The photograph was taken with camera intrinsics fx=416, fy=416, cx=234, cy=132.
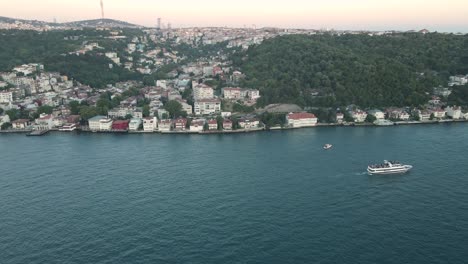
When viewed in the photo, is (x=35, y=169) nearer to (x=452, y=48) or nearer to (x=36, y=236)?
(x=36, y=236)

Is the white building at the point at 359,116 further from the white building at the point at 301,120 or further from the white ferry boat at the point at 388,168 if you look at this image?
the white ferry boat at the point at 388,168

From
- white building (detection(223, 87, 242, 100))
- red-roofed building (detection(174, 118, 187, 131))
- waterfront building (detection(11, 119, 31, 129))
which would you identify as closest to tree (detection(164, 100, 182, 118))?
red-roofed building (detection(174, 118, 187, 131))

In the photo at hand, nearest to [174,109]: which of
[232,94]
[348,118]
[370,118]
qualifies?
[232,94]

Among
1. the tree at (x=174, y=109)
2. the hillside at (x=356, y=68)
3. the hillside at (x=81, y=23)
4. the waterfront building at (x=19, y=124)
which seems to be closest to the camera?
the waterfront building at (x=19, y=124)

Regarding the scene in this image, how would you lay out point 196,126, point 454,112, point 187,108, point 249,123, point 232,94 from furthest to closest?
1. point 232,94
2. point 187,108
3. point 454,112
4. point 249,123
5. point 196,126

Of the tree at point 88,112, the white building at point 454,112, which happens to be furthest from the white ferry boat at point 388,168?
the tree at point 88,112

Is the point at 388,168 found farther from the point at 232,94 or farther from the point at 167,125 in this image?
the point at 232,94
